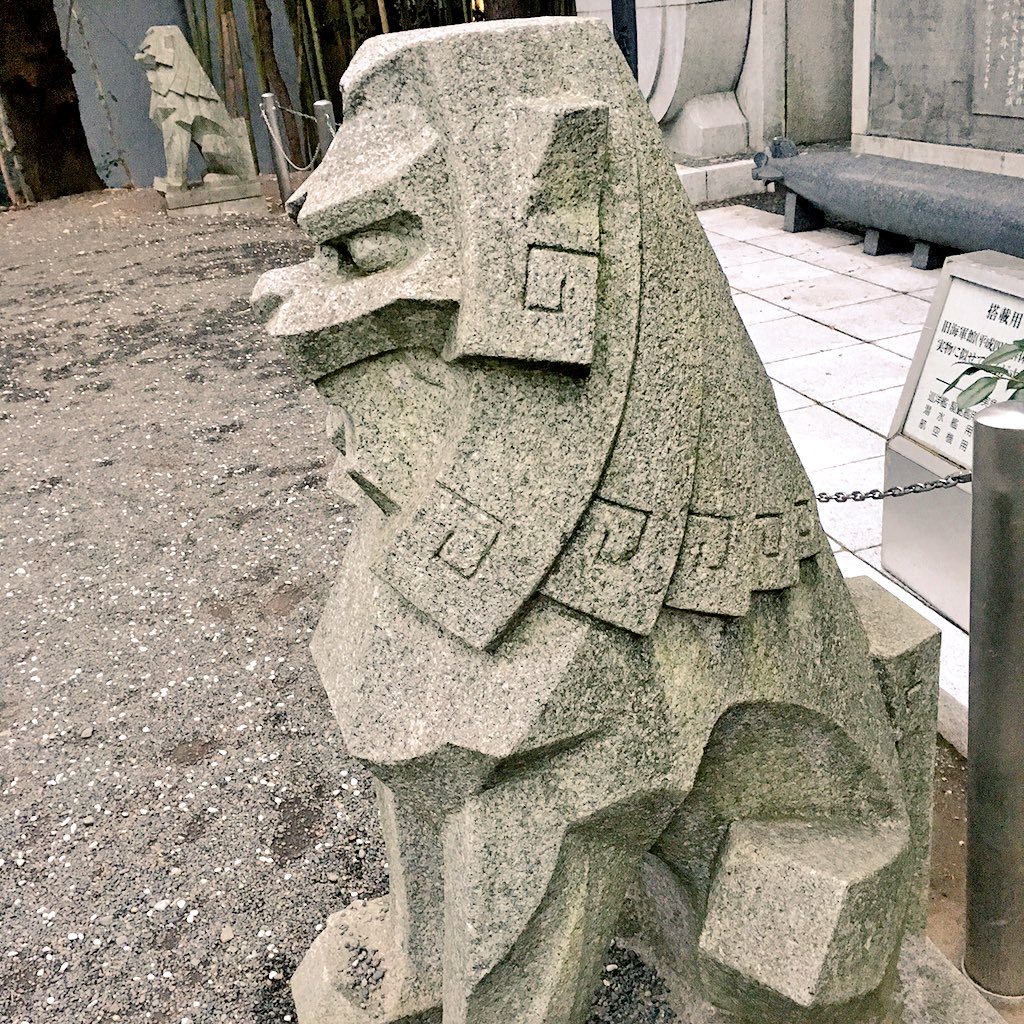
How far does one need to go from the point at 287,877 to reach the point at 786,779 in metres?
1.50

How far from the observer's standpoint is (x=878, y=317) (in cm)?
557

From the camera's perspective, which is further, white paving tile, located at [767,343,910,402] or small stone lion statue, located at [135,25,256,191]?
small stone lion statue, located at [135,25,256,191]

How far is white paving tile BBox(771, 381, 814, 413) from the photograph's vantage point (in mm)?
4555

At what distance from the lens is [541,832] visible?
1284 millimetres

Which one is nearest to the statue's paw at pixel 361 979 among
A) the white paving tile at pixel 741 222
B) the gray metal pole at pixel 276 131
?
the white paving tile at pixel 741 222

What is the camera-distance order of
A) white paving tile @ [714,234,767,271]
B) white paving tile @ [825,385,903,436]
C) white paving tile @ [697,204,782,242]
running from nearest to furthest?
white paving tile @ [825,385,903,436] → white paving tile @ [714,234,767,271] → white paving tile @ [697,204,782,242]

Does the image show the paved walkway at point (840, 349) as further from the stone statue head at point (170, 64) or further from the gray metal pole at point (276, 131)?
the stone statue head at point (170, 64)

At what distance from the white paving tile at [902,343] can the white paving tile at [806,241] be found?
6.19 ft

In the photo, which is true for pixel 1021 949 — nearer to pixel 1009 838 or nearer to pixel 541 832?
pixel 1009 838

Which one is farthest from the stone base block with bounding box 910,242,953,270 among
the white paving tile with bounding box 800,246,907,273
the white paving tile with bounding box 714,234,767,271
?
the white paving tile with bounding box 714,234,767,271

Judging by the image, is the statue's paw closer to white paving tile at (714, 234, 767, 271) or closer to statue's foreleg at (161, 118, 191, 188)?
white paving tile at (714, 234, 767, 271)

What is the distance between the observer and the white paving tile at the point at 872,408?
4293 mm

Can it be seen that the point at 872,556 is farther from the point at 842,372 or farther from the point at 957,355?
the point at 842,372

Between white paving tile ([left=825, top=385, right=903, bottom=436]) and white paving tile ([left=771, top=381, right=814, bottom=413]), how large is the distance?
0.10 meters
